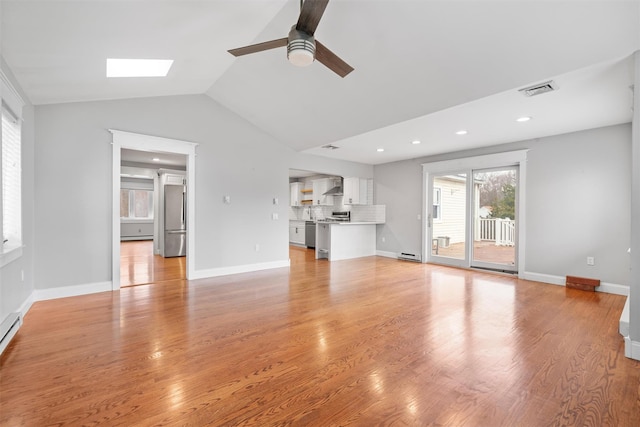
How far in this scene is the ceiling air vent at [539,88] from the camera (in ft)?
10.1

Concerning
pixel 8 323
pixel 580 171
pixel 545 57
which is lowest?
pixel 8 323

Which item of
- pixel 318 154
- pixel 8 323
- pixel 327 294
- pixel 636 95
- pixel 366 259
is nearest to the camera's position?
pixel 636 95

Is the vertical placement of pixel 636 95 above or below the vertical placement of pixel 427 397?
above

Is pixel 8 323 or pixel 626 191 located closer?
pixel 8 323

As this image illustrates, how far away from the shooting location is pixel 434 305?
374 cm

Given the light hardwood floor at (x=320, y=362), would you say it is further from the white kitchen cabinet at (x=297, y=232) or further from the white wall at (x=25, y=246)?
the white kitchen cabinet at (x=297, y=232)

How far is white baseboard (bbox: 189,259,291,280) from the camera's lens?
204 inches

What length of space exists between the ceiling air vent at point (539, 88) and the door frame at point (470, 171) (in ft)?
7.79

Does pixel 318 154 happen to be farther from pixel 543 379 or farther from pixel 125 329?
pixel 543 379

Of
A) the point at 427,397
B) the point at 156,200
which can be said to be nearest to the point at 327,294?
the point at 427,397

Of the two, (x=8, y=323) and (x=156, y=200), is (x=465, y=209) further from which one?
(x=156, y=200)

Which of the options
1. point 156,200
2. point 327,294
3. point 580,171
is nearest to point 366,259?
point 327,294

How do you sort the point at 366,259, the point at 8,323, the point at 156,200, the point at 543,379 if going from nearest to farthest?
the point at 543,379 → the point at 8,323 → the point at 366,259 → the point at 156,200

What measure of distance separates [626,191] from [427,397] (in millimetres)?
4740
